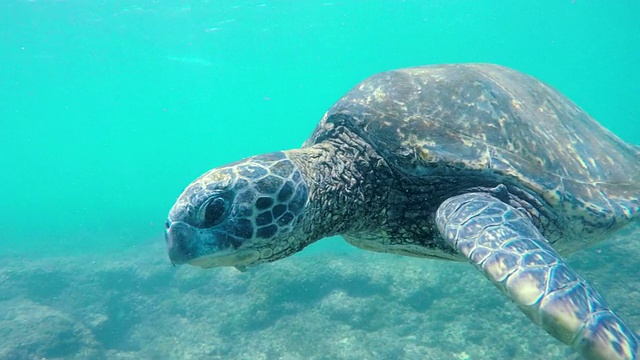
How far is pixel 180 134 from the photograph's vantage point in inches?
5069

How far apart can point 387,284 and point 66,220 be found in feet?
105

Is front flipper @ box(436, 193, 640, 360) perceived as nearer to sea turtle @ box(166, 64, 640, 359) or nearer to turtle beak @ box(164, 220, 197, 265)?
sea turtle @ box(166, 64, 640, 359)

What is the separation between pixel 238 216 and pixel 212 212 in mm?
175

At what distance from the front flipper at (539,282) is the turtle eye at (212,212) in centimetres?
158

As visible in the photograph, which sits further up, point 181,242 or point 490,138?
point 490,138

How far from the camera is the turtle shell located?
3.15 metres

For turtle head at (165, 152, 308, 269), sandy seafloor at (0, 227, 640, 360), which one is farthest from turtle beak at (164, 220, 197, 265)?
sandy seafloor at (0, 227, 640, 360)

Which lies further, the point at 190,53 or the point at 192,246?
the point at 190,53

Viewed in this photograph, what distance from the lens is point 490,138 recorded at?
3270 millimetres

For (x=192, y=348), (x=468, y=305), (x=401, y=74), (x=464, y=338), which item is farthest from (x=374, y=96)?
(x=192, y=348)

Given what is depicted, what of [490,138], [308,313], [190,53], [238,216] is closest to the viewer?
[238,216]

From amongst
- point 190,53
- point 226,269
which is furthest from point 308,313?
point 190,53

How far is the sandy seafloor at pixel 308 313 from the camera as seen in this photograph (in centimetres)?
730

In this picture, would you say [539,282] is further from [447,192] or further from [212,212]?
[212,212]
